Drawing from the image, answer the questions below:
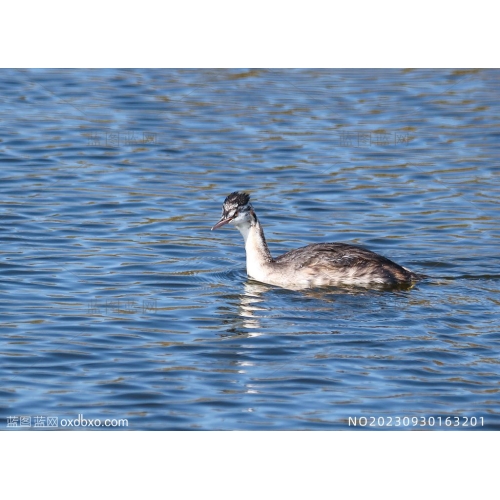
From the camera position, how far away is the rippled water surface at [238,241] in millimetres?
10711

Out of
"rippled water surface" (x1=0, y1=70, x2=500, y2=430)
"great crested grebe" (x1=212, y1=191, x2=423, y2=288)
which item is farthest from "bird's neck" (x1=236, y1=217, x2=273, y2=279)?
"rippled water surface" (x1=0, y1=70, x2=500, y2=430)

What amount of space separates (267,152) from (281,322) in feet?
22.1

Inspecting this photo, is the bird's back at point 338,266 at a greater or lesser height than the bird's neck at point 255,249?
lesser

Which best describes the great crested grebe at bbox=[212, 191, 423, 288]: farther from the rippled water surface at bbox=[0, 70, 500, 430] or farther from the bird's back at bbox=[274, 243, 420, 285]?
the rippled water surface at bbox=[0, 70, 500, 430]

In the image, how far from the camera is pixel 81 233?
15773 mm

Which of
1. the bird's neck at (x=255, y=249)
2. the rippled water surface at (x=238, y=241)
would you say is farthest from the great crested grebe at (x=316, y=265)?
the rippled water surface at (x=238, y=241)

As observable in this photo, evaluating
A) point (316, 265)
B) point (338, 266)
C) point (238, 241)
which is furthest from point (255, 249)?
point (238, 241)

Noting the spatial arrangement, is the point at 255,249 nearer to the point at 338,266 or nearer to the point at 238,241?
the point at 338,266

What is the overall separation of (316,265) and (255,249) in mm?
814

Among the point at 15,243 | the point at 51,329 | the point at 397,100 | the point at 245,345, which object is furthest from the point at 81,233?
the point at 397,100

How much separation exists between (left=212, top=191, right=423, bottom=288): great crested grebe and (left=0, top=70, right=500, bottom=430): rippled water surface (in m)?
0.15

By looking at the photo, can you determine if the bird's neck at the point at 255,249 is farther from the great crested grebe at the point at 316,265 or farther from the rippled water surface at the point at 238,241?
the rippled water surface at the point at 238,241

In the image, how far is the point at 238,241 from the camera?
15914mm

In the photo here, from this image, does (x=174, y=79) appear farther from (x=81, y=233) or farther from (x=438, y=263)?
(x=438, y=263)
